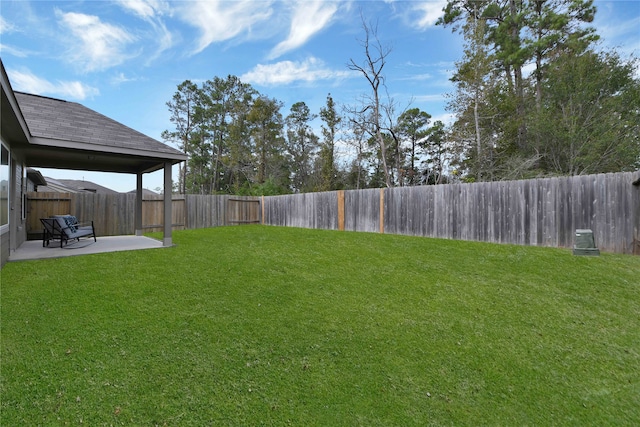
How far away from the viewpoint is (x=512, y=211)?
6.85 m

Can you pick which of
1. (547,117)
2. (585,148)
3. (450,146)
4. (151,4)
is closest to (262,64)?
(151,4)

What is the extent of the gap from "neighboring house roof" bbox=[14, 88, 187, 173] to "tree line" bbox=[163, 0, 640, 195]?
420 inches

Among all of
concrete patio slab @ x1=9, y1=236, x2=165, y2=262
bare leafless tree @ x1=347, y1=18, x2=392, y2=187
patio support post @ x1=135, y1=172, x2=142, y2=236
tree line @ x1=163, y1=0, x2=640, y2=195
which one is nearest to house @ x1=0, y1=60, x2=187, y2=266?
concrete patio slab @ x1=9, y1=236, x2=165, y2=262

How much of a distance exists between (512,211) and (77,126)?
384 inches

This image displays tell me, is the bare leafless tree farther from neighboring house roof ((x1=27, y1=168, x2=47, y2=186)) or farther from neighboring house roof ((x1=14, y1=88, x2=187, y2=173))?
neighboring house roof ((x1=27, y1=168, x2=47, y2=186))

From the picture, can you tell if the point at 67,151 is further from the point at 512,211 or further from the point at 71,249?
the point at 512,211

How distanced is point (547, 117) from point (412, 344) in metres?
12.0

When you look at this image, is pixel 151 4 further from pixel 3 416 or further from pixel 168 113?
pixel 168 113

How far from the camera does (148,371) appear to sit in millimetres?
2107

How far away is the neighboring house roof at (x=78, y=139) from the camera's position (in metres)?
5.62

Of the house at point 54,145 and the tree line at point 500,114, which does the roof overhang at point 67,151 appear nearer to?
the house at point 54,145

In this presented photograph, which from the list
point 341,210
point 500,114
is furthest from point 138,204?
point 500,114

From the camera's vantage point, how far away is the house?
15.6 ft

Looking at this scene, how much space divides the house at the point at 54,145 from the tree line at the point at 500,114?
10.7 meters
